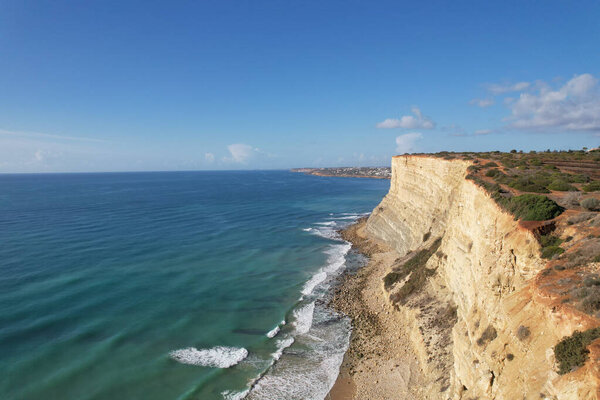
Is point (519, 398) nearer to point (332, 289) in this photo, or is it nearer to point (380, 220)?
point (332, 289)

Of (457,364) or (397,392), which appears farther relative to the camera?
(397,392)

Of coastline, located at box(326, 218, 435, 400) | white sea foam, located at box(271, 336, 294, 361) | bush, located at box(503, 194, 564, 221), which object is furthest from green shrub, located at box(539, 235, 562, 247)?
white sea foam, located at box(271, 336, 294, 361)

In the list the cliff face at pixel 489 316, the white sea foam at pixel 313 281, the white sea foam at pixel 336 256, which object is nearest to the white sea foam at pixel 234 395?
the cliff face at pixel 489 316

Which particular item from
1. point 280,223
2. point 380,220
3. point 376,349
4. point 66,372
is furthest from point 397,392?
point 280,223

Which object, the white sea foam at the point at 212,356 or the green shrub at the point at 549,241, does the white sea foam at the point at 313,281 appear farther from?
the green shrub at the point at 549,241

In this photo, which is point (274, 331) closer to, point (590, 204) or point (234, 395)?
point (234, 395)

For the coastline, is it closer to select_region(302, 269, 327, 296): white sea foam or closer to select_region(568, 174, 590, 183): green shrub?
select_region(302, 269, 327, 296): white sea foam

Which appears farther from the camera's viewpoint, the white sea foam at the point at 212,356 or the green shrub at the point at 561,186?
the white sea foam at the point at 212,356
